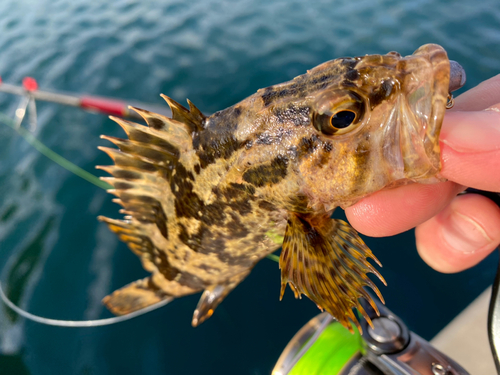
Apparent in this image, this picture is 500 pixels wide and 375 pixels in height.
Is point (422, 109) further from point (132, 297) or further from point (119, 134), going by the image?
point (119, 134)

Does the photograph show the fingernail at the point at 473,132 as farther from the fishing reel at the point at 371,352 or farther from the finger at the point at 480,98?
the fishing reel at the point at 371,352

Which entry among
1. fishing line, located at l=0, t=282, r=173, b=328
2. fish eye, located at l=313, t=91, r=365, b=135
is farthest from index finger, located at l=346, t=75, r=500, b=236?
fishing line, located at l=0, t=282, r=173, b=328

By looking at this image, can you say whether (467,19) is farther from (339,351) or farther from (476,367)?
(339,351)

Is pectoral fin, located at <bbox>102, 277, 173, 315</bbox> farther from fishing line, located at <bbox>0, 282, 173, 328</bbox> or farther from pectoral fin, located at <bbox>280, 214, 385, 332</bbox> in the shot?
pectoral fin, located at <bbox>280, 214, 385, 332</bbox>

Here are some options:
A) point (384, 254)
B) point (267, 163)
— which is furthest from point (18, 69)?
point (384, 254)

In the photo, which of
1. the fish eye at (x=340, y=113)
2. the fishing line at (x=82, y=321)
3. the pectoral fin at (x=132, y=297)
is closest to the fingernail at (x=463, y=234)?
the fish eye at (x=340, y=113)

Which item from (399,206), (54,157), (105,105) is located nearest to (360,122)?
(399,206)
